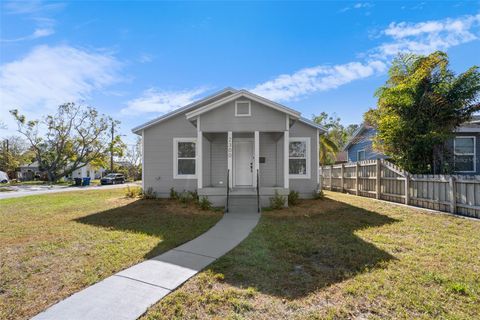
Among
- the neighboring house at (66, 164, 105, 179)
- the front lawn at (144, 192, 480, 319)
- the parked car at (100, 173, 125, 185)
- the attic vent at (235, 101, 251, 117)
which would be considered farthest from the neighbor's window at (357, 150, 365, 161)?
the neighboring house at (66, 164, 105, 179)

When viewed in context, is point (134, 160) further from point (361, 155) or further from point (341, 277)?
point (341, 277)

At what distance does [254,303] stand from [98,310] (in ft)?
5.93

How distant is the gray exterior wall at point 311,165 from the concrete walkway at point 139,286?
7039 mm

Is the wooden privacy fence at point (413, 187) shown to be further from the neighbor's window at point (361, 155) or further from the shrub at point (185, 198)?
the shrub at point (185, 198)

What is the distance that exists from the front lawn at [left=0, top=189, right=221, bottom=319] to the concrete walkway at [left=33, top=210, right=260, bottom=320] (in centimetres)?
24

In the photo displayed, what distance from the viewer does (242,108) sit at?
9.76 m

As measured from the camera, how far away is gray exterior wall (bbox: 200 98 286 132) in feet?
31.8

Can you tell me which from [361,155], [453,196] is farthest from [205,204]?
[361,155]

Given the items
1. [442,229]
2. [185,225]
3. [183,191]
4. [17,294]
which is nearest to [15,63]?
[183,191]

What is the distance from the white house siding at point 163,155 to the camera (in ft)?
40.1

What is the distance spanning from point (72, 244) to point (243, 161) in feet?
24.7

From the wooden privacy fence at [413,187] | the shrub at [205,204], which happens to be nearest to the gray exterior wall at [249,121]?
the shrub at [205,204]

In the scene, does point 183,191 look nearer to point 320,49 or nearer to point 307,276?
point 307,276

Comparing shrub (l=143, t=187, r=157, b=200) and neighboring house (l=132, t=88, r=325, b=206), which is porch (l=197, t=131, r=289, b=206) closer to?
neighboring house (l=132, t=88, r=325, b=206)
